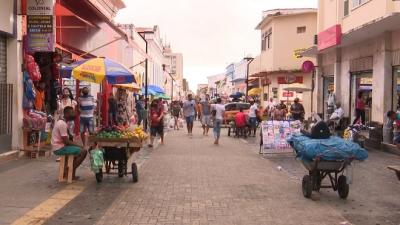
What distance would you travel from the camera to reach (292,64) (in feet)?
133

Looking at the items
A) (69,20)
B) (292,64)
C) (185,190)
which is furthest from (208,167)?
(292,64)

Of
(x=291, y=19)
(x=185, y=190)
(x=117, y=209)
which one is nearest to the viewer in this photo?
(x=117, y=209)

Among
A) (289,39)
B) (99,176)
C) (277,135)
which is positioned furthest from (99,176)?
(289,39)

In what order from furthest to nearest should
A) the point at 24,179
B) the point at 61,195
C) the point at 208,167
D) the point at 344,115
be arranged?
the point at 344,115 → the point at 208,167 → the point at 24,179 → the point at 61,195

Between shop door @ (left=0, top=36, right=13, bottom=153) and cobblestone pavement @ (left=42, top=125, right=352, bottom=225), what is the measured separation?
3.26 meters

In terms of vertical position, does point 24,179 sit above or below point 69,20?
below

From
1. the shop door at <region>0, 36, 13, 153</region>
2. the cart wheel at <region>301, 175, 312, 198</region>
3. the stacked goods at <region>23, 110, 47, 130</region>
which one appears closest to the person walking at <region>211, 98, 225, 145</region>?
the stacked goods at <region>23, 110, 47, 130</region>

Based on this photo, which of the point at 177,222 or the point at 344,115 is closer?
the point at 177,222

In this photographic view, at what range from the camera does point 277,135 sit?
51.8 ft

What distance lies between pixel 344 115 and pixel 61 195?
1475cm

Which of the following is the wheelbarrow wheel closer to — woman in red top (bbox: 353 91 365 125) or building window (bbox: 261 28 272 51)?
woman in red top (bbox: 353 91 365 125)

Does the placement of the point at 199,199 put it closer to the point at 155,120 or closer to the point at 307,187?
the point at 307,187

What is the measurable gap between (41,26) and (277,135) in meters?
6.98

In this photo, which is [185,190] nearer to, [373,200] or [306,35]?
[373,200]
